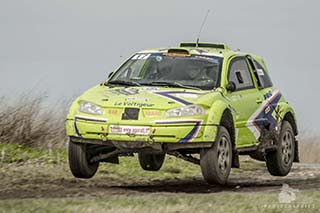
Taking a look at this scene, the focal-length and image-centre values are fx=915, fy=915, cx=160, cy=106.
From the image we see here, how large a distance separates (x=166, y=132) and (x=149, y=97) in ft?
1.90

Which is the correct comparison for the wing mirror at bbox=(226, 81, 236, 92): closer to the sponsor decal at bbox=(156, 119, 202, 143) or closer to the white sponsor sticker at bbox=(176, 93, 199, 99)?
the white sponsor sticker at bbox=(176, 93, 199, 99)

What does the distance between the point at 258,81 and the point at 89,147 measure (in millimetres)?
3215

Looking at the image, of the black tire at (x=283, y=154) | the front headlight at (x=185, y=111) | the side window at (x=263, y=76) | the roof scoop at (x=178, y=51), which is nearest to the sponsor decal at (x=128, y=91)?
the front headlight at (x=185, y=111)

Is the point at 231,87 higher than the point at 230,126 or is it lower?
higher

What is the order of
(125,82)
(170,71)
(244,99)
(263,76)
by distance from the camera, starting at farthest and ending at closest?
(263,76) → (244,99) → (170,71) → (125,82)

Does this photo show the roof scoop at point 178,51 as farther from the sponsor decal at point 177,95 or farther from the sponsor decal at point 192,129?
the sponsor decal at point 192,129

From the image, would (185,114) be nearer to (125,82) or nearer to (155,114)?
(155,114)

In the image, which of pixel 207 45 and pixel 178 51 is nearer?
pixel 178 51

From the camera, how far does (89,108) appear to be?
11.4 m

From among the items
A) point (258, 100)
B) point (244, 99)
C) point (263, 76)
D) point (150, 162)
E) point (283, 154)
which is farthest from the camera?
point (150, 162)

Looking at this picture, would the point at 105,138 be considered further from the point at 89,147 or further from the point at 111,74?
the point at 111,74

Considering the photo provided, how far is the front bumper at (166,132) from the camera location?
1096cm

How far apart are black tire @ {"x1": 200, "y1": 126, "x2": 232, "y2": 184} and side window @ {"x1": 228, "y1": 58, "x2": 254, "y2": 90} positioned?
49.8 inches

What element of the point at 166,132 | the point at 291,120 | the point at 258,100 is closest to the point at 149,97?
the point at 166,132
